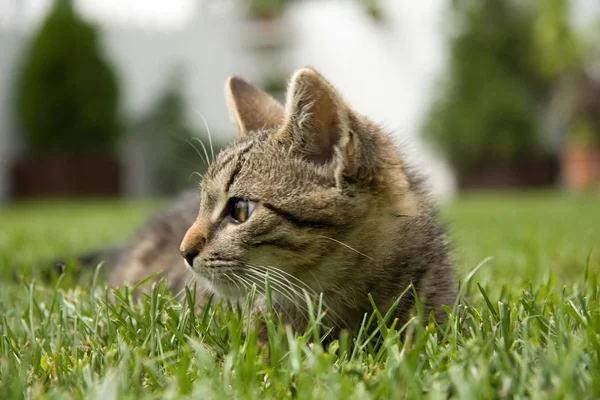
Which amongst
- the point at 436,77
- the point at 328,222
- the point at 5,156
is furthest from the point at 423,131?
the point at 328,222

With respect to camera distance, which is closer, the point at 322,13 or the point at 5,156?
the point at 5,156

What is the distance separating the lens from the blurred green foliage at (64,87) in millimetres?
13156

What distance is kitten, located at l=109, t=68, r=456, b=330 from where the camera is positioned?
5.07 ft

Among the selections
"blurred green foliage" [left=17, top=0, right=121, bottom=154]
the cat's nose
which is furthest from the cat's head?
"blurred green foliage" [left=17, top=0, right=121, bottom=154]

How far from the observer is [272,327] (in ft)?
4.19

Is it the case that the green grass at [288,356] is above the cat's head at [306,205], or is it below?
below

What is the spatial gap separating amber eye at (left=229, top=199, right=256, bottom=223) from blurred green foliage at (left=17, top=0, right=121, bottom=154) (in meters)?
12.7

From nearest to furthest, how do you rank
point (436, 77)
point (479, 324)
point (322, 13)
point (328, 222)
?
point (479, 324) → point (328, 222) → point (436, 77) → point (322, 13)

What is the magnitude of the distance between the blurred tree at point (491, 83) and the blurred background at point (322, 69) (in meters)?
0.03

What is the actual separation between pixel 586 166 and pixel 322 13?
9158 mm

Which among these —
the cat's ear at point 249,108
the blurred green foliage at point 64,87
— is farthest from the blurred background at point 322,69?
the cat's ear at point 249,108

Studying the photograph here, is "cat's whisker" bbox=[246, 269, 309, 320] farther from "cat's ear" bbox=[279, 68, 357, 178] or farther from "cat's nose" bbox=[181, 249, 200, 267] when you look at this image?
"cat's ear" bbox=[279, 68, 357, 178]

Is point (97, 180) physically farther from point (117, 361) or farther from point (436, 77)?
point (117, 361)

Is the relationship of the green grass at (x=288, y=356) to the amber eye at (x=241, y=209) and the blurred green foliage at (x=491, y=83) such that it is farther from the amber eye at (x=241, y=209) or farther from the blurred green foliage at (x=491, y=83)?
the blurred green foliage at (x=491, y=83)
